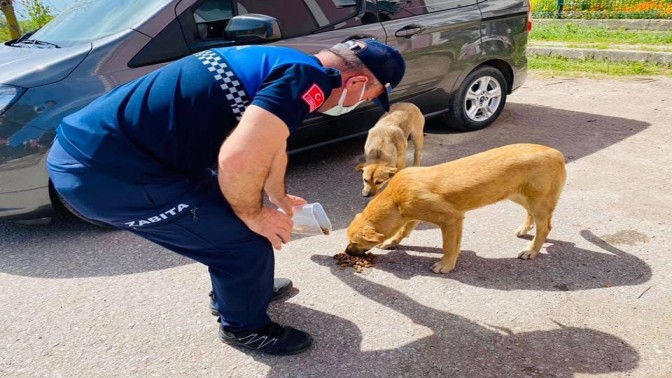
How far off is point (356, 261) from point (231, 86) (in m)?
1.84

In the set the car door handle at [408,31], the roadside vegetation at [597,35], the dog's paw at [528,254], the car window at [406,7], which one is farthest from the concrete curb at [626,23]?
the dog's paw at [528,254]

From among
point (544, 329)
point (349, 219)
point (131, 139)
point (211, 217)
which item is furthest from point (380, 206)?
point (131, 139)

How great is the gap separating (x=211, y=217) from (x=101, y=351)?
3.96 feet

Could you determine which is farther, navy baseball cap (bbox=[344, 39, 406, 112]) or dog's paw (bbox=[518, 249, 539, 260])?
dog's paw (bbox=[518, 249, 539, 260])

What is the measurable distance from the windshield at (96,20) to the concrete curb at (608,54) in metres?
9.00

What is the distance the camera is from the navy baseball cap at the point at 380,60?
217 cm

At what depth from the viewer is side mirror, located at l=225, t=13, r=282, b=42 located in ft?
12.5

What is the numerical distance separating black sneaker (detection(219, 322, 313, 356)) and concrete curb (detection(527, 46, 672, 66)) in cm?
953

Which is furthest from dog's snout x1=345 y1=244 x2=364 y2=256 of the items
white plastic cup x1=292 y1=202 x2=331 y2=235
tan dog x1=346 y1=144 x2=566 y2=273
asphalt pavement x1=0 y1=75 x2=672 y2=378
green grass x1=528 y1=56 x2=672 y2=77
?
green grass x1=528 y1=56 x2=672 y2=77

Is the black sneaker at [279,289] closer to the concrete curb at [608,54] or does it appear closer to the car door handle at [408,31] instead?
the car door handle at [408,31]

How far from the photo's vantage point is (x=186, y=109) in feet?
6.40

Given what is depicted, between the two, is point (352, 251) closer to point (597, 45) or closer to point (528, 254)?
point (528, 254)

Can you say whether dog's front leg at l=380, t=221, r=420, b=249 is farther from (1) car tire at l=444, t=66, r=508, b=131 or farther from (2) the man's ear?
(1) car tire at l=444, t=66, r=508, b=131

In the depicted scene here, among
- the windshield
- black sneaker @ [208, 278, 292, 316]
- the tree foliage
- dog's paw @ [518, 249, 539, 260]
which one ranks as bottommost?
dog's paw @ [518, 249, 539, 260]
